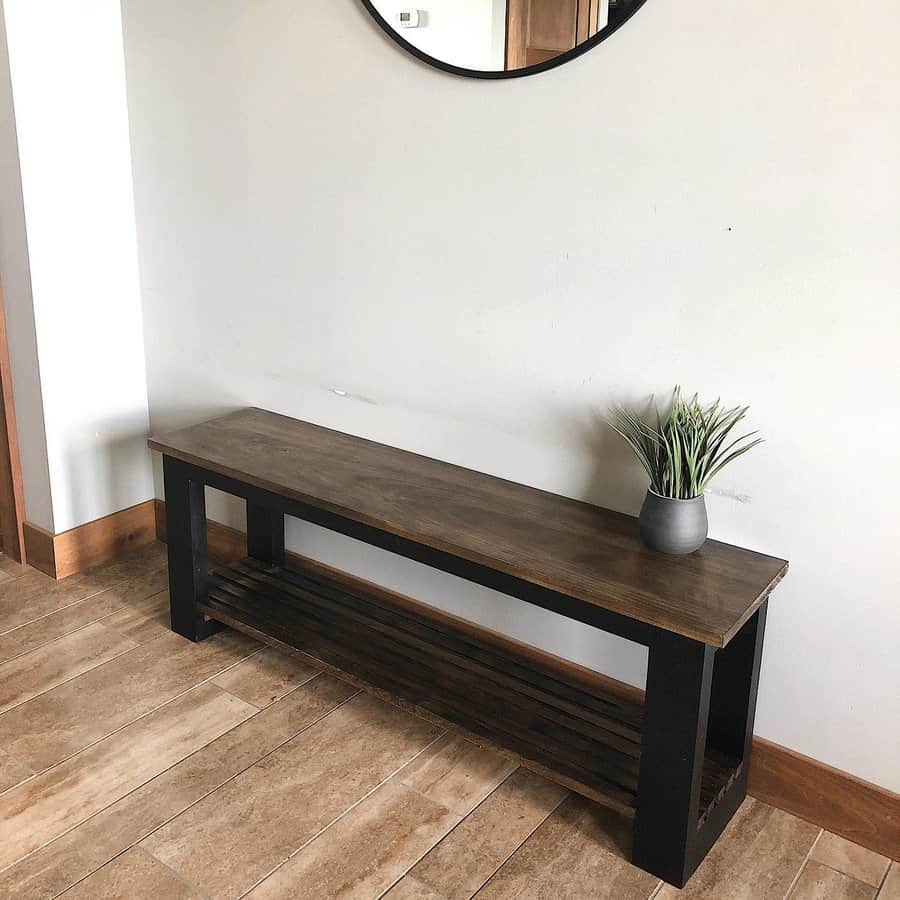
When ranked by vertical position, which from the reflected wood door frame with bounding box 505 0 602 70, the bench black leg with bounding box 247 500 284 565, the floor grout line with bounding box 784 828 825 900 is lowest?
the floor grout line with bounding box 784 828 825 900

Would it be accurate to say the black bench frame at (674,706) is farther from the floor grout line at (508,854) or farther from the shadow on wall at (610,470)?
the shadow on wall at (610,470)

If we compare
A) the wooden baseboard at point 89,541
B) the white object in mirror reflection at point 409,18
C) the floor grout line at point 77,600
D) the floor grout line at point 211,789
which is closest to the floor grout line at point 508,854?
the floor grout line at point 211,789

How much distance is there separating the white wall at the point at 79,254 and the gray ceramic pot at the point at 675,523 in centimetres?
170

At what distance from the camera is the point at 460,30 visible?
6.70ft

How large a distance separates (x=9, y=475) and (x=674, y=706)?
206 centimetres

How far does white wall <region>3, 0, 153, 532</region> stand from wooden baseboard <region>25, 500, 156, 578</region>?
1.2 inches

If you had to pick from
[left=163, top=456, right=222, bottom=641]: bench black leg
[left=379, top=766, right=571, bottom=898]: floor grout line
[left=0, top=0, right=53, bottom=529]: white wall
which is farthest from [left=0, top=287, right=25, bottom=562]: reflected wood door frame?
[left=379, top=766, right=571, bottom=898]: floor grout line

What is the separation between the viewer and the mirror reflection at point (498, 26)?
187 centimetres

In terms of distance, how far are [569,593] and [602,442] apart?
1.37 ft

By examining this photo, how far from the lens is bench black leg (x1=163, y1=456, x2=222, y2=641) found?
2.44 metres

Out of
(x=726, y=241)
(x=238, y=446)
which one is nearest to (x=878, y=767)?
(x=726, y=241)

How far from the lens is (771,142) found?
1738 mm

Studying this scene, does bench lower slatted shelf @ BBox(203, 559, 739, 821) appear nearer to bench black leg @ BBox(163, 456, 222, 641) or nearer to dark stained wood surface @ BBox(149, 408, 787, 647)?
bench black leg @ BBox(163, 456, 222, 641)

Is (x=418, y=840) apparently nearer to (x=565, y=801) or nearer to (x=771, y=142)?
(x=565, y=801)
